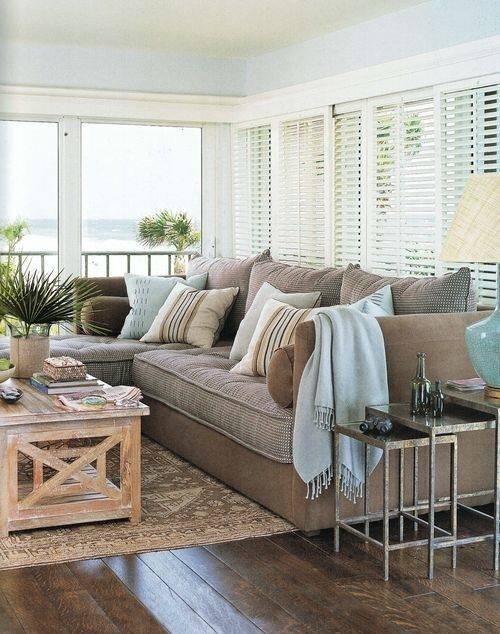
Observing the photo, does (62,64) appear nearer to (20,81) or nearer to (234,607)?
(20,81)

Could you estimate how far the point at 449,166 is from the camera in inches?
173

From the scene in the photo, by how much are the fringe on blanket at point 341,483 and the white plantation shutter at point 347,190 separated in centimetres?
230

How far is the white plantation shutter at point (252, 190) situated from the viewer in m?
6.26

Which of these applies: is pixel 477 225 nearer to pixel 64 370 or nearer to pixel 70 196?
pixel 64 370

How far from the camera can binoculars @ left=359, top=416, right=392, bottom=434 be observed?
9.38 ft

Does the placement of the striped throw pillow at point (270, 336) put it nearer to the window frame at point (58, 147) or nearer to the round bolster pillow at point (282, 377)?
the round bolster pillow at point (282, 377)

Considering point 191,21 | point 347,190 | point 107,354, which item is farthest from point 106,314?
point 191,21

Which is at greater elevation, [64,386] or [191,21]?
[191,21]

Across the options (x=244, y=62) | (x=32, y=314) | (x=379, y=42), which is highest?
(x=244, y=62)

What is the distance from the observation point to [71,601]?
8.48ft

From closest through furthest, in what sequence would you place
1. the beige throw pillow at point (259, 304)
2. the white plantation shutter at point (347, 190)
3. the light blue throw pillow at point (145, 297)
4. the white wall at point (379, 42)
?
the white wall at point (379, 42) < the beige throw pillow at point (259, 304) < the white plantation shutter at point (347, 190) < the light blue throw pillow at point (145, 297)

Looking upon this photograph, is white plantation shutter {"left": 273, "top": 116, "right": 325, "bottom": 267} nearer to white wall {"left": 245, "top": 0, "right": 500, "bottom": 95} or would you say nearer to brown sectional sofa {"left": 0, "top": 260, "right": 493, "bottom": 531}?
white wall {"left": 245, "top": 0, "right": 500, "bottom": 95}

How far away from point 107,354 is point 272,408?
6.17 feet

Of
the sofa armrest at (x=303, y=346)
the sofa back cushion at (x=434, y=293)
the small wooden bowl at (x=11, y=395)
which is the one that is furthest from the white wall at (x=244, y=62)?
the small wooden bowl at (x=11, y=395)
